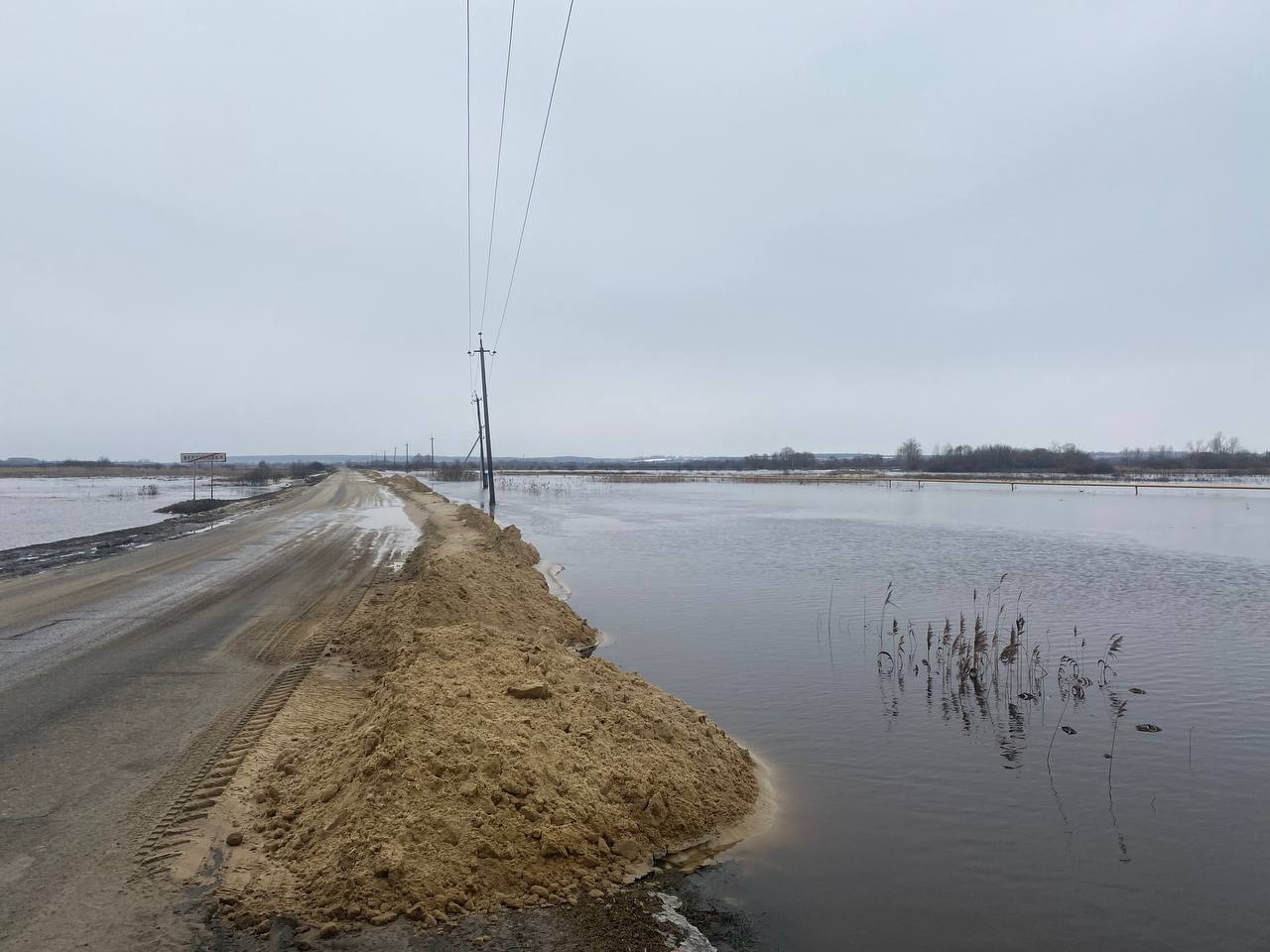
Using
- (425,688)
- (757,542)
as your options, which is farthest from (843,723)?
(757,542)

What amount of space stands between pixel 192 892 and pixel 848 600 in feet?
48.3

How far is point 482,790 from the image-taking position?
5.13 metres

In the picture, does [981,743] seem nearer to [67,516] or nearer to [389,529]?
[389,529]

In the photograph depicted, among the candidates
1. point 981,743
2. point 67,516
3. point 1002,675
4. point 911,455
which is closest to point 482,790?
point 981,743

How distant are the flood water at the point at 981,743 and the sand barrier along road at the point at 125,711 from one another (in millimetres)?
3870

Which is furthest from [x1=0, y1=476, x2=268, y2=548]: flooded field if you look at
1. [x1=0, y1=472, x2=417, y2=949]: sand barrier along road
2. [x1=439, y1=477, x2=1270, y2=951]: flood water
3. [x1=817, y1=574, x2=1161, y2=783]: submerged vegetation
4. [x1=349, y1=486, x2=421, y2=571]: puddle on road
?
[x1=817, y1=574, x2=1161, y2=783]: submerged vegetation

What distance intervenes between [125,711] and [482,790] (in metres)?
4.67

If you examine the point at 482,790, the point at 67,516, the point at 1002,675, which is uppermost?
the point at 482,790

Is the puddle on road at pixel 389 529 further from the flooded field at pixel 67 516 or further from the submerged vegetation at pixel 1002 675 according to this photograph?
the submerged vegetation at pixel 1002 675

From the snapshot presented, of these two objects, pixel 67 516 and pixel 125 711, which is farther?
pixel 67 516

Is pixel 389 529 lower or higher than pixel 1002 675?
higher

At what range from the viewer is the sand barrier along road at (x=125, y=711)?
4.29m

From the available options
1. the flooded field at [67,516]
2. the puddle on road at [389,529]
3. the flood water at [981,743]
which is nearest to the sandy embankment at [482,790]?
the flood water at [981,743]

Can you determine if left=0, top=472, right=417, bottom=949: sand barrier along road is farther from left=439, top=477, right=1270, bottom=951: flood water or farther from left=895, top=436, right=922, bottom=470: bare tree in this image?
left=895, top=436, right=922, bottom=470: bare tree
